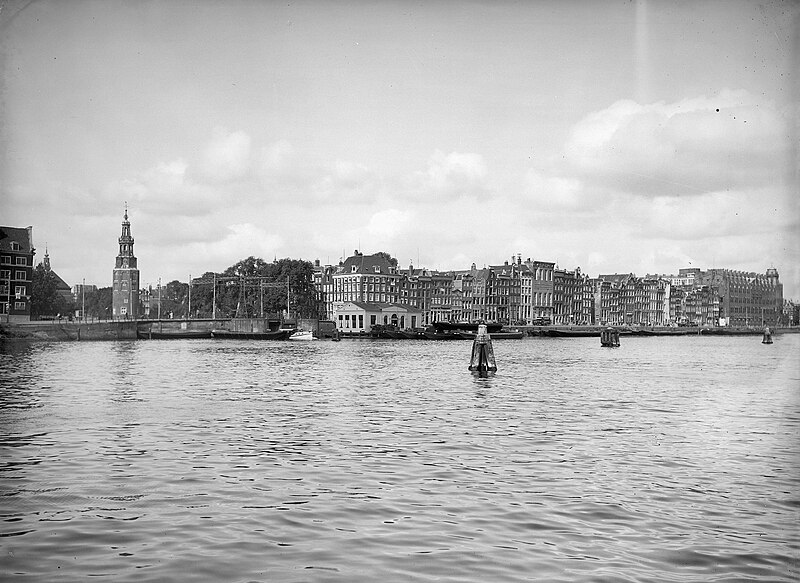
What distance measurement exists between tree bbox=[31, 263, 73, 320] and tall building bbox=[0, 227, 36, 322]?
10.2 metres

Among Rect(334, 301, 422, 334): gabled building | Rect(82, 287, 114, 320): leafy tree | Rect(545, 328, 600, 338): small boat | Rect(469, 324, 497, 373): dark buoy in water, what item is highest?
Rect(82, 287, 114, 320): leafy tree

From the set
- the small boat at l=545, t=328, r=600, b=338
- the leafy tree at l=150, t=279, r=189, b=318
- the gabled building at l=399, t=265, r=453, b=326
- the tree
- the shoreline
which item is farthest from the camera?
the leafy tree at l=150, t=279, r=189, b=318

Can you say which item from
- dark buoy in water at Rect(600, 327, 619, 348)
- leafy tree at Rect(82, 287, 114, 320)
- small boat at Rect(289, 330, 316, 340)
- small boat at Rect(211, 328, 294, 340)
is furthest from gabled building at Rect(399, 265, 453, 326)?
leafy tree at Rect(82, 287, 114, 320)

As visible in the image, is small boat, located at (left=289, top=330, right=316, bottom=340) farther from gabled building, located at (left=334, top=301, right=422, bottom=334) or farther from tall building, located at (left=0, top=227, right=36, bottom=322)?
tall building, located at (left=0, top=227, right=36, bottom=322)

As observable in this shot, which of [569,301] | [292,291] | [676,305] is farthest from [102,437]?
[676,305]

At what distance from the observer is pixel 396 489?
13.2 m

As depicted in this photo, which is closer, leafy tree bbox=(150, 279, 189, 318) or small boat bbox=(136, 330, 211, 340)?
small boat bbox=(136, 330, 211, 340)

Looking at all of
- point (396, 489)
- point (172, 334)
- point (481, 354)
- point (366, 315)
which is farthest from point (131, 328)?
point (396, 489)

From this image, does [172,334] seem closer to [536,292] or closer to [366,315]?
[366,315]

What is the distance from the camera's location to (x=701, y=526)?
37.0ft

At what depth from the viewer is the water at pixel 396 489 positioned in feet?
31.4

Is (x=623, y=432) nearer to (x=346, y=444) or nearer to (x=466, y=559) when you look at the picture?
(x=346, y=444)

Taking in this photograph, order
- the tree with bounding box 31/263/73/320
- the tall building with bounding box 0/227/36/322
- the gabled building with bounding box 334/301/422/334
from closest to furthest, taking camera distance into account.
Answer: the tall building with bounding box 0/227/36/322, the tree with bounding box 31/263/73/320, the gabled building with bounding box 334/301/422/334

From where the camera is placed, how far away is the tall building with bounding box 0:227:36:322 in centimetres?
6950
